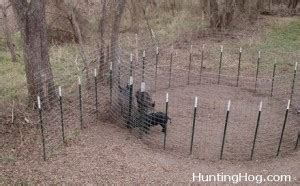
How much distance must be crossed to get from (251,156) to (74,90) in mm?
3940

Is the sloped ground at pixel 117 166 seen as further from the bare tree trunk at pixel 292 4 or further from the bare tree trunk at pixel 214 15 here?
the bare tree trunk at pixel 292 4

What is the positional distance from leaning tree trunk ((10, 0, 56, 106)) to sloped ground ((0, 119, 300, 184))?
140 centimetres

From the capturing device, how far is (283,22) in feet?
50.9

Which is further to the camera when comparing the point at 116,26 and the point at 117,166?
the point at 116,26

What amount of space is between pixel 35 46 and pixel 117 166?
274cm

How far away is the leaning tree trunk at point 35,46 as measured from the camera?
611 centimetres

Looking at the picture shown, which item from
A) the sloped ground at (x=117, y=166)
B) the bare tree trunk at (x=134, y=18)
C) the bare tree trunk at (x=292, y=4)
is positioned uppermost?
the bare tree trunk at (x=292, y=4)

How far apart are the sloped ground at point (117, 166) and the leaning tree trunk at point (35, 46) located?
1402mm

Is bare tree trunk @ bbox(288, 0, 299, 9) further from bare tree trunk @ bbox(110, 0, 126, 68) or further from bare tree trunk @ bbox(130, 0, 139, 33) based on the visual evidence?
bare tree trunk @ bbox(110, 0, 126, 68)

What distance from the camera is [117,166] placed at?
5.12 meters

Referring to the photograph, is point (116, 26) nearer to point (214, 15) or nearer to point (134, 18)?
point (134, 18)

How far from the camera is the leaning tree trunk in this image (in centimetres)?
611

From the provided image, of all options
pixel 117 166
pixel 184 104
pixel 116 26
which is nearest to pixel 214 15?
pixel 116 26

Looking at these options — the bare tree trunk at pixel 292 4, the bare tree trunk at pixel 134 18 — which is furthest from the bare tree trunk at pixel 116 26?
the bare tree trunk at pixel 292 4
